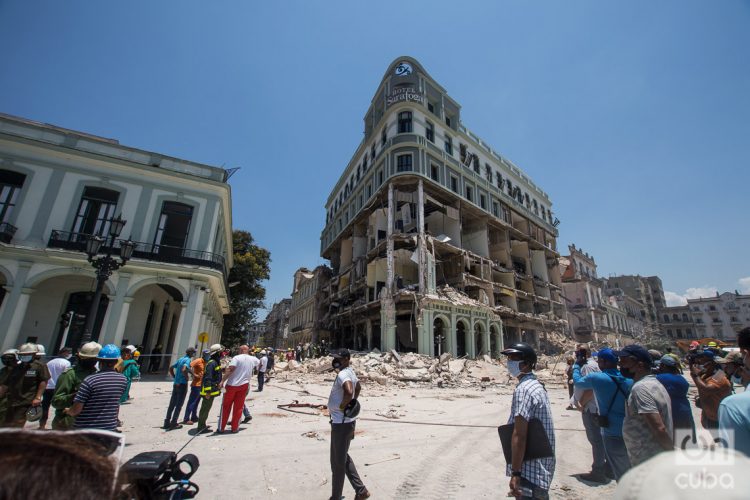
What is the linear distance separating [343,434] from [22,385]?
203 inches

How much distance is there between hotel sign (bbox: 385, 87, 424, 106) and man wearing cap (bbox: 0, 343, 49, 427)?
97.4 ft

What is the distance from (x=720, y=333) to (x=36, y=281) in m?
96.9

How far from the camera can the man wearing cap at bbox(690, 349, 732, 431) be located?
448 cm

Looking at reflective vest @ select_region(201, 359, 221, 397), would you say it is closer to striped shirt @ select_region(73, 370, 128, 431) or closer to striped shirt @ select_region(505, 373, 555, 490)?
striped shirt @ select_region(73, 370, 128, 431)

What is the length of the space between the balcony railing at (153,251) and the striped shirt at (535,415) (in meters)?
16.1

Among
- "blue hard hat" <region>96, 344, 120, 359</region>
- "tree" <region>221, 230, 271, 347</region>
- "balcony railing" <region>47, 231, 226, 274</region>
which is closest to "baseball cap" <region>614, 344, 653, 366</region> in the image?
"blue hard hat" <region>96, 344, 120, 359</region>

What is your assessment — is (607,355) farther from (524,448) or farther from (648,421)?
(524,448)

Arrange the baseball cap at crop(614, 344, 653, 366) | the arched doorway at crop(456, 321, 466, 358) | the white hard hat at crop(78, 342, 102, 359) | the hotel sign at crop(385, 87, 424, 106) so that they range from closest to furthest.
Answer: the baseball cap at crop(614, 344, 653, 366)
the white hard hat at crop(78, 342, 102, 359)
the arched doorway at crop(456, 321, 466, 358)
the hotel sign at crop(385, 87, 424, 106)

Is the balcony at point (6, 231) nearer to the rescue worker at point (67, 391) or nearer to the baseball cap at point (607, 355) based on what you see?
the rescue worker at point (67, 391)

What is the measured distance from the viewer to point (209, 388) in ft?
22.4

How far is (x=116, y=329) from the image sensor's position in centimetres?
1366

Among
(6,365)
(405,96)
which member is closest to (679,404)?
(6,365)

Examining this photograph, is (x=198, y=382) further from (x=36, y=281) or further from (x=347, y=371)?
(x=36, y=281)

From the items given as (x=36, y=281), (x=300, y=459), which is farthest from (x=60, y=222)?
(x=300, y=459)
